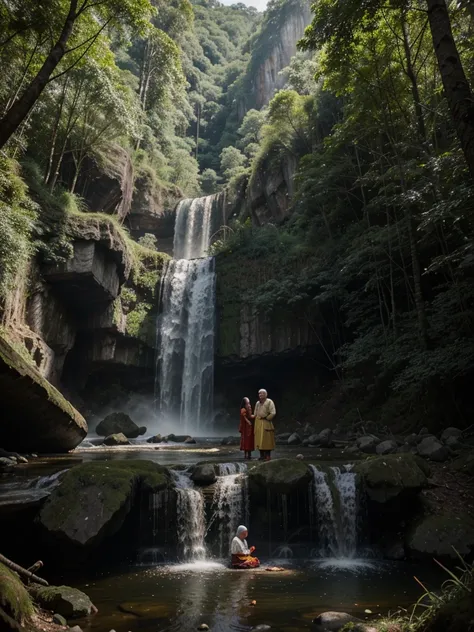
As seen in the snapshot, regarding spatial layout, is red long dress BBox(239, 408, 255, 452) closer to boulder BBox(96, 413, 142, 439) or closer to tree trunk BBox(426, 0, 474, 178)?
tree trunk BBox(426, 0, 474, 178)

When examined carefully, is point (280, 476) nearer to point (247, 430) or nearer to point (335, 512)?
point (335, 512)

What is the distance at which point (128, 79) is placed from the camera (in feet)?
94.2

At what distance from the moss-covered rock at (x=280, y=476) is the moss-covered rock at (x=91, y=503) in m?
1.73

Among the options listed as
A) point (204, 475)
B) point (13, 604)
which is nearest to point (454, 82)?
point (13, 604)

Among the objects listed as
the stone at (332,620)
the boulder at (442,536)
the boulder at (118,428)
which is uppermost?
the boulder at (118,428)

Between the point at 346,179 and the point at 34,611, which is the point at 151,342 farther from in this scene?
the point at 34,611

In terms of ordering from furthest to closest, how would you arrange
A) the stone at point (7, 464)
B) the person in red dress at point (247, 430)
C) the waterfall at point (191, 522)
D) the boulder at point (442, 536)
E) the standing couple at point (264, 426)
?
the person in red dress at point (247, 430)
the standing couple at point (264, 426)
the stone at point (7, 464)
the waterfall at point (191, 522)
the boulder at point (442, 536)

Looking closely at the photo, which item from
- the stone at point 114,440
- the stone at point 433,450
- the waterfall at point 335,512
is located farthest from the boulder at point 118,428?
the stone at point 433,450

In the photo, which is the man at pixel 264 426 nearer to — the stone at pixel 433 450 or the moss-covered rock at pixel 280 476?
the moss-covered rock at pixel 280 476

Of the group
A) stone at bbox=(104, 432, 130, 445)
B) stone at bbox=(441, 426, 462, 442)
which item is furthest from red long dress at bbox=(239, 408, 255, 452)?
stone at bbox=(104, 432, 130, 445)

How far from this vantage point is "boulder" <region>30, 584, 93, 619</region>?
4.70 m

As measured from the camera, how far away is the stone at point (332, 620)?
4.30 m

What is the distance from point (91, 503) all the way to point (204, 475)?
221 cm

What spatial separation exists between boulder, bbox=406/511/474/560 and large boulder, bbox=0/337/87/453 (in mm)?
7695
